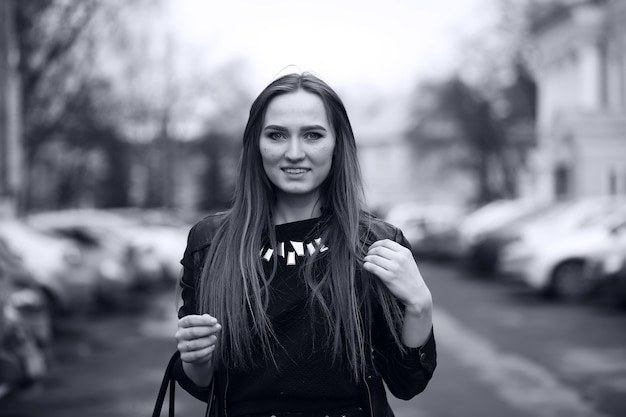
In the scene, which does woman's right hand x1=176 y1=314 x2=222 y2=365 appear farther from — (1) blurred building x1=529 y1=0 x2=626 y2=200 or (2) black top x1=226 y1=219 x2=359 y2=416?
(1) blurred building x1=529 y1=0 x2=626 y2=200

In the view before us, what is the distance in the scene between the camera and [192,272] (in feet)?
8.64

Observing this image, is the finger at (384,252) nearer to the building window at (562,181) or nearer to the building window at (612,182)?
the building window at (612,182)

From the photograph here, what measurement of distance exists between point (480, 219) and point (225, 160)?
150 feet

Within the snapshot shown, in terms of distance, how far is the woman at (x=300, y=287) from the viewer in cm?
241

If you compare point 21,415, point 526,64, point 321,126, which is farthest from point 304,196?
point 526,64

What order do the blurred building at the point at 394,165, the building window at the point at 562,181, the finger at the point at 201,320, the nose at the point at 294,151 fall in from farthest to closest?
the blurred building at the point at 394,165 → the building window at the point at 562,181 → the nose at the point at 294,151 → the finger at the point at 201,320

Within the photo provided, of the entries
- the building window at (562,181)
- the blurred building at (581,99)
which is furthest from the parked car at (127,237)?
the building window at (562,181)

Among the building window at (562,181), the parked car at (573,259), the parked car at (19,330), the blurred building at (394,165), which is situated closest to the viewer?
the parked car at (19,330)

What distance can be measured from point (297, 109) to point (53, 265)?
34.4 ft

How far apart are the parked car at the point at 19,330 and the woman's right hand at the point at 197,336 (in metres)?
5.25

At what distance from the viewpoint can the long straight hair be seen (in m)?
2.43

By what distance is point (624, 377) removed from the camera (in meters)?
8.93

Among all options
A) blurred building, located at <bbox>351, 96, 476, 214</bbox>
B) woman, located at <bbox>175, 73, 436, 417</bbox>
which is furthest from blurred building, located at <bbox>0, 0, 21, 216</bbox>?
blurred building, located at <bbox>351, 96, 476, 214</bbox>

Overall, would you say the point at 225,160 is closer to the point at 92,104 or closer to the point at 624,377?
the point at 92,104
